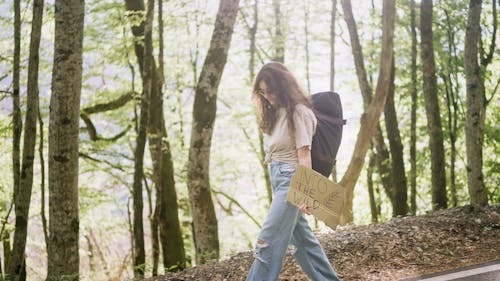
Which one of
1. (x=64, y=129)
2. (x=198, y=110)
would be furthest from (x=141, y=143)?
(x=64, y=129)

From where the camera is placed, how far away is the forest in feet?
26.2

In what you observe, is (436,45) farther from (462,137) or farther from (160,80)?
(160,80)

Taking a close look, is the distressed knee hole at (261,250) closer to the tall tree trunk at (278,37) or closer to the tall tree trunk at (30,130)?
the tall tree trunk at (30,130)

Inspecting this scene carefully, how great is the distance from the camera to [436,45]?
18531 mm

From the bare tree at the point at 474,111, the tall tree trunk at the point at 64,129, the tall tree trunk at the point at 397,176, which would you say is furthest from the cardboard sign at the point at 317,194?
the tall tree trunk at the point at 397,176

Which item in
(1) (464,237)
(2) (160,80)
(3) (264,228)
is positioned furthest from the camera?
(2) (160,80)

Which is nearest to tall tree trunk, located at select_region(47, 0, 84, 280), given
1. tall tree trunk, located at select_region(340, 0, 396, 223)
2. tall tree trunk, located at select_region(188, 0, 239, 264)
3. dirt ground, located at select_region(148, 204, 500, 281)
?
dirt ground, located at select_region(148, 204, 500, 281)

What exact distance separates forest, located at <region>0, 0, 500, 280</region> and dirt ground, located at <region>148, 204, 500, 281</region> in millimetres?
1390

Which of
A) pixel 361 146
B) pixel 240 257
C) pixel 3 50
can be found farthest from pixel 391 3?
pixel 3 50

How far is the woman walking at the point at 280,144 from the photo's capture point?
4395mm

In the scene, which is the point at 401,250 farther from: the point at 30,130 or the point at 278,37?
the point at 278,37

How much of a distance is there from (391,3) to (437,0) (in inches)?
293

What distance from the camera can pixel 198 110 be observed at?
911cm

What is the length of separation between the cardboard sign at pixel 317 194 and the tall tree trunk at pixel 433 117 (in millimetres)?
7976
